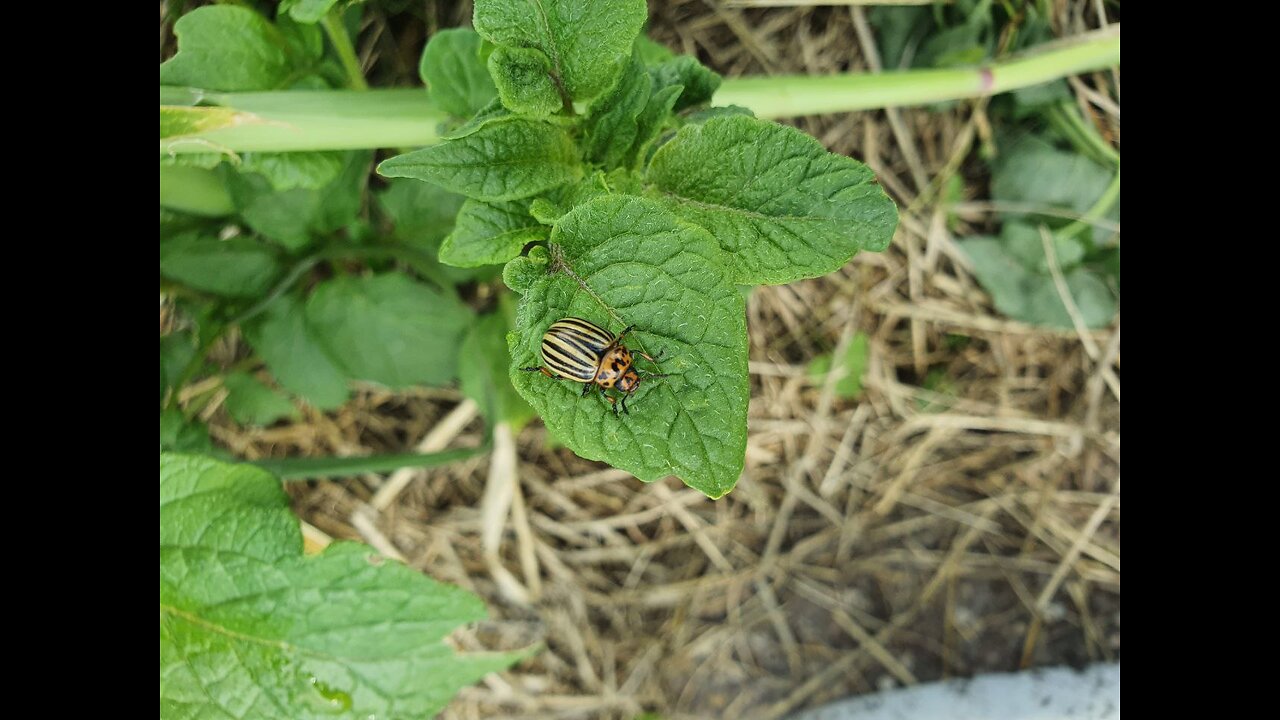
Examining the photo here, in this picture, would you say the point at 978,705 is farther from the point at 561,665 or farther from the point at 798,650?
the point at 561,665

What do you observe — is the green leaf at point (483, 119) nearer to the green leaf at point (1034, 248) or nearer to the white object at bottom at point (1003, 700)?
the green leaf at point (1034, 248)

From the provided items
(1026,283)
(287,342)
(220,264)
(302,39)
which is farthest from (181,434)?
(1026,283)

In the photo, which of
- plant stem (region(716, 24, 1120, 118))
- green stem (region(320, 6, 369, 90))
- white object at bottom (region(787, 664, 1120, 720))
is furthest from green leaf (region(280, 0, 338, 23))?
white object at bottom (region(787, 664, 1120, 720))

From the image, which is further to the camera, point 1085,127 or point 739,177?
point 1085,127

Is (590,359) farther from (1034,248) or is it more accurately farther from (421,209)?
(1034,248)

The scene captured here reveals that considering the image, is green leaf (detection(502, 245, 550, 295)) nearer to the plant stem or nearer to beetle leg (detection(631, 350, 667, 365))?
beetle leg (detection(631, 350, 667, 365))
